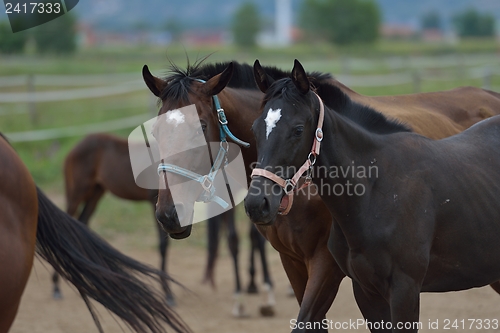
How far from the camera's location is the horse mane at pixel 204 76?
321cm

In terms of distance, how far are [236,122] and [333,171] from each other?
0.79 m

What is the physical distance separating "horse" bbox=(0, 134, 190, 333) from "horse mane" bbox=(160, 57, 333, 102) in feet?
3.26

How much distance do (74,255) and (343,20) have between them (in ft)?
128

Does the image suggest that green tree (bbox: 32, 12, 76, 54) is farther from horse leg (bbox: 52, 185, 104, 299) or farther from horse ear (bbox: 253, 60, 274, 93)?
horse ear (bbox: 253, 60, 274, 93)

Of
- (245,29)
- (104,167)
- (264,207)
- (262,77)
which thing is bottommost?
(245,29)

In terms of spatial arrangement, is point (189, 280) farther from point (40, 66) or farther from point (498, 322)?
point (40, 66)

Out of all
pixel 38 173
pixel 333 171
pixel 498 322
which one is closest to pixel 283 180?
pixel 333 171

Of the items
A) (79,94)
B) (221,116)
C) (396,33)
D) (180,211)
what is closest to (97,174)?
(221,116)

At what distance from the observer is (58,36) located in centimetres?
2102

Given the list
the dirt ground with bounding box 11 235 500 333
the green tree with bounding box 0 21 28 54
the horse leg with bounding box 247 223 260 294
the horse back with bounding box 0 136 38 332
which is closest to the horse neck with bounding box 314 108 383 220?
the horse back with bounding box 0 136 38 332

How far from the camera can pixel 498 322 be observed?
4969 mm

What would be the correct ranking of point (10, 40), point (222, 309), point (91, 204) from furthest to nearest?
point (10, 40), point (91, 204), point (222, 309)

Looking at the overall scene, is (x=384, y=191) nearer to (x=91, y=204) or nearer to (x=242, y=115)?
(x=242, y=115)

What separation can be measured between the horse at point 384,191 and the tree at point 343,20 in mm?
33954
